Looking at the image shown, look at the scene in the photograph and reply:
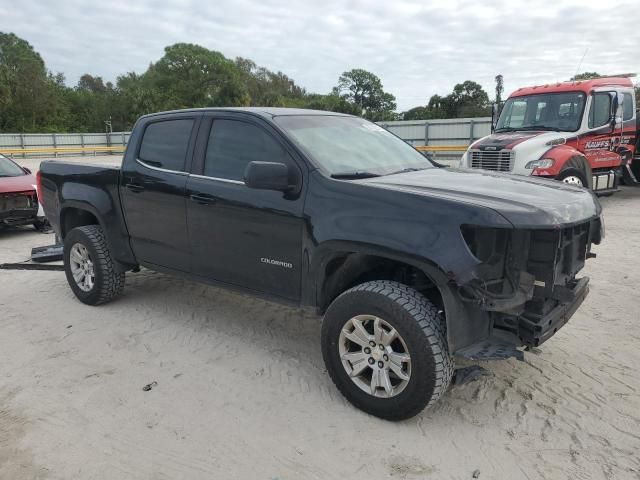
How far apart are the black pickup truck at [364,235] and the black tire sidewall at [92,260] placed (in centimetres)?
49

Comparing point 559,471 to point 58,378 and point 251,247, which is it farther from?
point 58,378

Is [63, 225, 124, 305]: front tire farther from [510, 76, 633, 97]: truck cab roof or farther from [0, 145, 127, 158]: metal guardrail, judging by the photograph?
[0, 145, 127, 158]: metal guardrail

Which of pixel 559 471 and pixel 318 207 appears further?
pixel 318 207

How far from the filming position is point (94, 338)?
444cm

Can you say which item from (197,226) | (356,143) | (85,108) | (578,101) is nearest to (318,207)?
(356,143)

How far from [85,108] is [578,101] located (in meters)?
67.9

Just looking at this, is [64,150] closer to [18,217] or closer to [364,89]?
[18,217]

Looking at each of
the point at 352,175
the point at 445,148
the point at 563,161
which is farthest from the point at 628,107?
the point at 352,175

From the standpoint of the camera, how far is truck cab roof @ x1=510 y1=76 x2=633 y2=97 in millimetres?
10181

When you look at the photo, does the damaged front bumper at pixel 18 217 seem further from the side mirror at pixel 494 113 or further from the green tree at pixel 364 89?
the green tree at pixel 364 89

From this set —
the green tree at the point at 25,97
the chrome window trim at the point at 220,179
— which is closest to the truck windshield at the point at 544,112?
the chrome window trim at the point at 220,179

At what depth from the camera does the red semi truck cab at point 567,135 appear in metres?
9.31

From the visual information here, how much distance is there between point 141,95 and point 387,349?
61878mm

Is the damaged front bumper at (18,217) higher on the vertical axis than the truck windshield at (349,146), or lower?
lower
